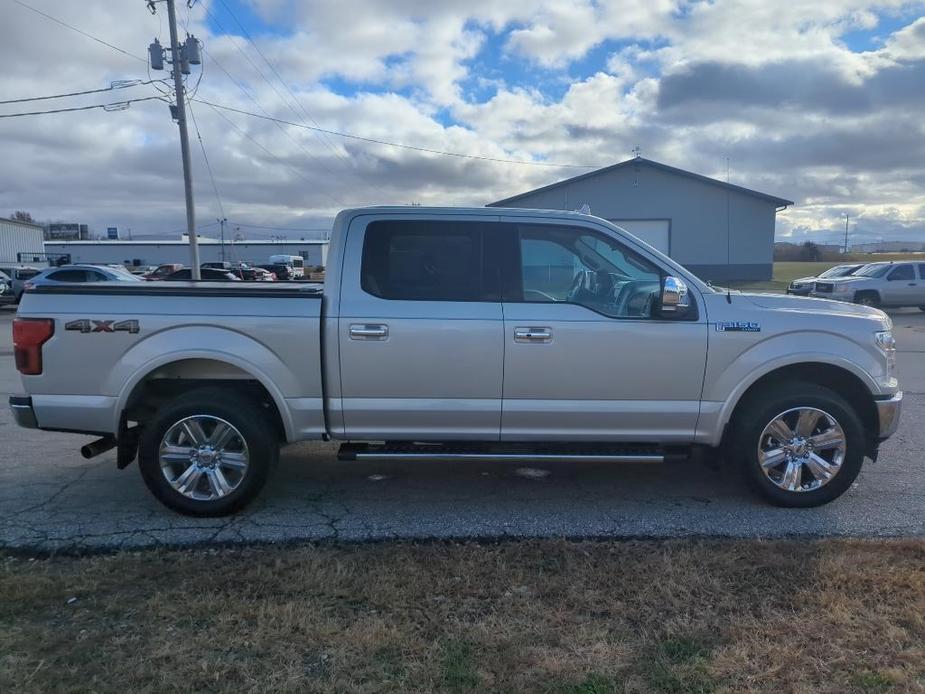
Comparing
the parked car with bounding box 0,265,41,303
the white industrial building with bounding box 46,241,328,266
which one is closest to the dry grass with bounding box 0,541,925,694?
the parked car with bounding box 0,265,41,303

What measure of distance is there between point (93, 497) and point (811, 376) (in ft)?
17.2

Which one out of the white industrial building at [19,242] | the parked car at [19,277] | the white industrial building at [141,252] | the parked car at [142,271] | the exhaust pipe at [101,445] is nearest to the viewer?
the exhaust pipe at [101,445]

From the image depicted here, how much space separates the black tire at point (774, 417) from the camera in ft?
15.1

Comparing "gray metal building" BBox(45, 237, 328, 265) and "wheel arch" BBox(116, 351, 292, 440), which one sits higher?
"gray metal building" BBox(45, 237, 328, 265)

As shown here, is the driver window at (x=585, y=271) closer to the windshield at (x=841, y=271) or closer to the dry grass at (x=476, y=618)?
the dry grass at (x=476, y=618)

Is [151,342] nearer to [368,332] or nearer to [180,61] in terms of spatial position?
[368,332]

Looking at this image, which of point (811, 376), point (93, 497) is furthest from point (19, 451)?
point (811, 376)

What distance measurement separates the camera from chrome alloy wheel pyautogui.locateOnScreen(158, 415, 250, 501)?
453 centimetres

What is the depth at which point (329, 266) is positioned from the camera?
183 inches

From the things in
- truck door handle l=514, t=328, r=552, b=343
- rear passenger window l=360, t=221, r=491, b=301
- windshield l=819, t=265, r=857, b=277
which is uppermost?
rear passenger window l=360, t=221, r=491, b=301

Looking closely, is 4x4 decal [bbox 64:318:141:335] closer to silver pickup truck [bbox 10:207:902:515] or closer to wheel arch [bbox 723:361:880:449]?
silver pickup truck [bbox 10:207:902:515]

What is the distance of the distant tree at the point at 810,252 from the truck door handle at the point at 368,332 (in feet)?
231

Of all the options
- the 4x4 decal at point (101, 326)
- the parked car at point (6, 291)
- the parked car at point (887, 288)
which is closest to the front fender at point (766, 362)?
the 4x4 decal at point (101, 326)

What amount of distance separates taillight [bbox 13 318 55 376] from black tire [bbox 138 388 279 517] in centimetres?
83
